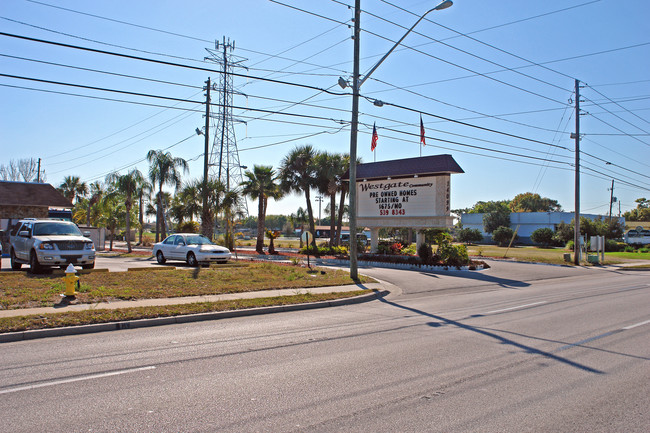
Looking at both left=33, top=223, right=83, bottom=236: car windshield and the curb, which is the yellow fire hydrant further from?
left=33, top=223, right=83, bottom=236: car windshield

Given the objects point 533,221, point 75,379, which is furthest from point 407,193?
point 533,221

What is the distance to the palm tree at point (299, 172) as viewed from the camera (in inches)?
1574

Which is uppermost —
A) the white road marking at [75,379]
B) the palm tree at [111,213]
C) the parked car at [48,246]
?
the palm tree at [111,213]

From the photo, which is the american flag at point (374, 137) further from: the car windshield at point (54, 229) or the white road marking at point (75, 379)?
the white road marking at point (75, 379)

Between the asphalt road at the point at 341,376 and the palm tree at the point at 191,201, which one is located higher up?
the palm tree at the point at 191,201

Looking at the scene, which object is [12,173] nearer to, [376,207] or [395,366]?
[376,207]

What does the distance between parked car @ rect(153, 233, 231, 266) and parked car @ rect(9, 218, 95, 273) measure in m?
4.98

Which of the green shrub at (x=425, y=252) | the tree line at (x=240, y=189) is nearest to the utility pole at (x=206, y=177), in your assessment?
the tree line at (x=240, y=189)

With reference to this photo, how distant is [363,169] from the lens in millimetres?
30875

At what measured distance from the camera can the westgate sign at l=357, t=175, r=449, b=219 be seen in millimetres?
26703

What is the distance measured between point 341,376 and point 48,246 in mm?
13689

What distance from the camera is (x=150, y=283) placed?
14.7 metres

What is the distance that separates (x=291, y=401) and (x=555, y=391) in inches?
125

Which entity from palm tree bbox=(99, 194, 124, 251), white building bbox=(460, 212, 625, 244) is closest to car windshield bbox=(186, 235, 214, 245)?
palm tree bbox=(99, 194, 124, 251)
